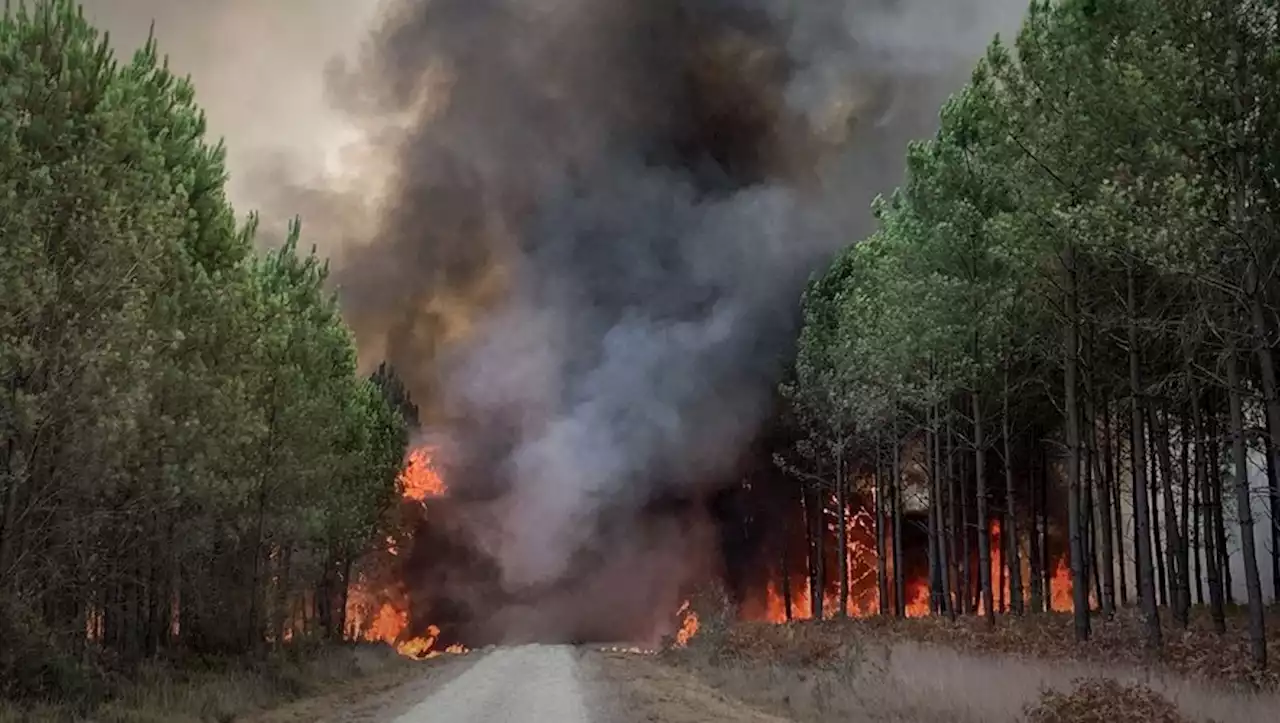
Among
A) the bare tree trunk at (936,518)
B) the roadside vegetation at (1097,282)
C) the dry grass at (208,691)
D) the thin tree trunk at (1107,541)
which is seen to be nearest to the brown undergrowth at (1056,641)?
the roadside vegetation at (1097,282)

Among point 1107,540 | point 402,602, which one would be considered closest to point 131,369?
point 1107,540

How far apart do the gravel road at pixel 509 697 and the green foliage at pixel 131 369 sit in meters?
5.52

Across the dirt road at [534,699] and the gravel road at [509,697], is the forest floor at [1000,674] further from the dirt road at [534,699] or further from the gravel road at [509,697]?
the gravel road at [509,697]

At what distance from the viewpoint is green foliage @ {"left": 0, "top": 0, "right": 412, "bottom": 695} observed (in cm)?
1352

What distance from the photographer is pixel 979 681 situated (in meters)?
16.2

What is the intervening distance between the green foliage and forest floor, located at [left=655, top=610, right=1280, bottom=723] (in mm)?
11542

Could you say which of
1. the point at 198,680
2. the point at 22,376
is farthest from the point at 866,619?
the point at 22,376

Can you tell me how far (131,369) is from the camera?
14414mm

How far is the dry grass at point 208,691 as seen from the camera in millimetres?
14961

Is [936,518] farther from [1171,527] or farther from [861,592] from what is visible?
[861,592]

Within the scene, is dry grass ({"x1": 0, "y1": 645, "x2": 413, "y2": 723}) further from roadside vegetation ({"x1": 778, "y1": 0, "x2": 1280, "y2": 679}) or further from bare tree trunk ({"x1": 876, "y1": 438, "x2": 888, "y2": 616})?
bare tree trunk ({"x1": 876, "y1": 438, "x2": 888, "y2": 616})

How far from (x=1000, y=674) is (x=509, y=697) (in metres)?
9.11

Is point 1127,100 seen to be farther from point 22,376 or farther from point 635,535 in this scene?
point 635,535

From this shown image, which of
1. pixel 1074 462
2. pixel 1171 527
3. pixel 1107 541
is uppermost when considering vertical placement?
pixel 1074 462
